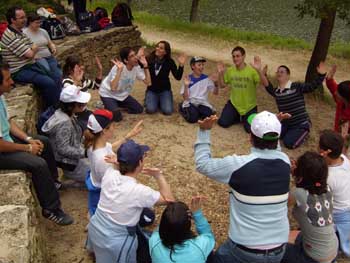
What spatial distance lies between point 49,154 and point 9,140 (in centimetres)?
52

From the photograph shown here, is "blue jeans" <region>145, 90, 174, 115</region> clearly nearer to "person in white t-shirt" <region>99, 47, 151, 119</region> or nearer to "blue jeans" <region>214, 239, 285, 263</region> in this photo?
"person in white t-shirt" <region>99, 47, 151, 119</region>

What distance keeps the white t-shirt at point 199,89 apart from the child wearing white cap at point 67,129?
2.49 meters

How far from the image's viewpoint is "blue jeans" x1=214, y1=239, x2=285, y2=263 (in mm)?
3211

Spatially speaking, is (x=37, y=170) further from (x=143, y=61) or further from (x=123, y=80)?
(x=143, y=61)

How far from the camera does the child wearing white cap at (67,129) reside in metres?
4.53

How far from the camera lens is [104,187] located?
3484mm

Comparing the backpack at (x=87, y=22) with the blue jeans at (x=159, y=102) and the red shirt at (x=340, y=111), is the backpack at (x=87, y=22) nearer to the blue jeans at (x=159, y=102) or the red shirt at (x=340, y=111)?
the blue jeans at (x=159, y=102)

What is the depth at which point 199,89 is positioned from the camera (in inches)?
270

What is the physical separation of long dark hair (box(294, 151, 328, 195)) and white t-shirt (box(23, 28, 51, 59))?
4166mm

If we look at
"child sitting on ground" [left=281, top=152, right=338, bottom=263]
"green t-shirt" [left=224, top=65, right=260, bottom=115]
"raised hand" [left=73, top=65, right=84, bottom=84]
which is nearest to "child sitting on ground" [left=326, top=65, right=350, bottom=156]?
"green t-shirt" [left=224, top=65, right=260, bottom=115]

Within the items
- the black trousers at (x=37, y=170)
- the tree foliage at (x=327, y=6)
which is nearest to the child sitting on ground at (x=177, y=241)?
the black trousers at (x=37, y=170)

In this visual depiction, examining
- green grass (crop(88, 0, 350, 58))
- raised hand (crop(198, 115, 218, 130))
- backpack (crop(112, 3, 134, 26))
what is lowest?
green grass (crop(88, 0, 350, 58))

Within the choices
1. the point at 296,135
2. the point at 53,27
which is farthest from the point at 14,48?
the point at 296,135

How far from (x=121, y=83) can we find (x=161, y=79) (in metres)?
0.69
